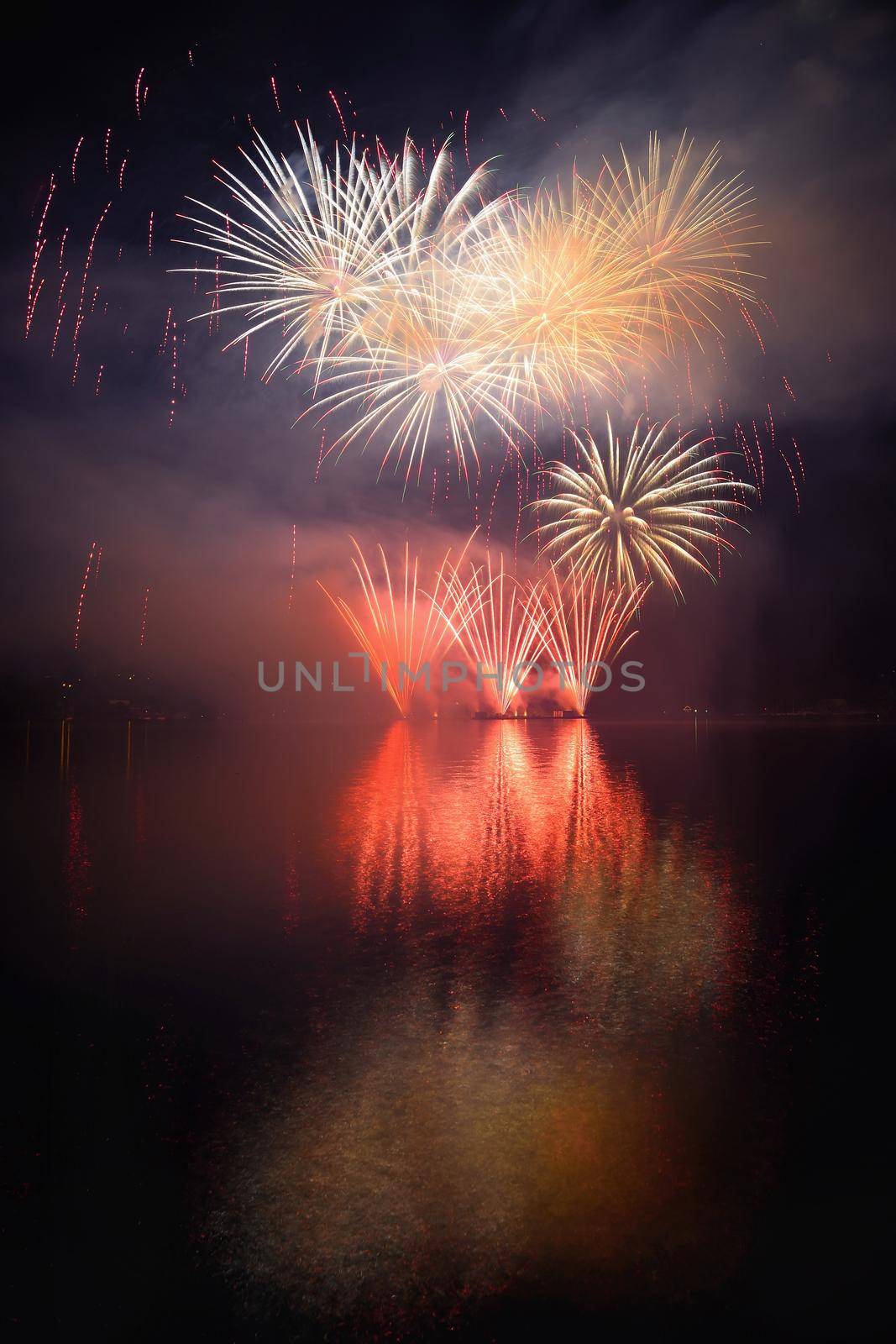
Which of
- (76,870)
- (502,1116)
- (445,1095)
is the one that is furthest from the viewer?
(76,870)

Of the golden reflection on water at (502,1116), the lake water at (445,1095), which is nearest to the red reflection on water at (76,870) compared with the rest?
the lake water at (445,1095)

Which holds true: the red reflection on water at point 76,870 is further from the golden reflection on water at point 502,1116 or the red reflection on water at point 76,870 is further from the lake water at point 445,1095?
the golden reflection on water at point 502,1116

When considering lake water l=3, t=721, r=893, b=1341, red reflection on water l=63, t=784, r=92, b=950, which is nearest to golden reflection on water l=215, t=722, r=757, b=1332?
lake water l=3, t=721, r=893, b=1341

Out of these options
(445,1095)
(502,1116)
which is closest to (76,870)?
(445,1095)

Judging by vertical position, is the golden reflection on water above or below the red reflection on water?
above

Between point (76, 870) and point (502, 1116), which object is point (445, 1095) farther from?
point (76, 870)

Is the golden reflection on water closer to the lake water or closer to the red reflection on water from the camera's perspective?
the lake water

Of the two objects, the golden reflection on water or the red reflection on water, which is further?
the red reflection on water
